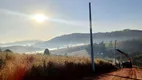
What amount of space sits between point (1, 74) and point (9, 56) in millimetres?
5376

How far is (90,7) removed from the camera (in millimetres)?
29781

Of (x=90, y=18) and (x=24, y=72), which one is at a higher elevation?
(x=90, y=18)

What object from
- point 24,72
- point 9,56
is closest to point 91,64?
point 9,56

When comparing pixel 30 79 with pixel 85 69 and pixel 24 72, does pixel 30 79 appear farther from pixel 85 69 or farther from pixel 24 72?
pixel 85 69

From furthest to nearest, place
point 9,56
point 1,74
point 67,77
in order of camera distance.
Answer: point 67,77
point 9,56
point 1,74

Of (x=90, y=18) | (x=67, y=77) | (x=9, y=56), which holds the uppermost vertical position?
(x=90, y=18)

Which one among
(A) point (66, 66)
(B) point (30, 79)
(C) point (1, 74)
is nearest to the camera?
(C) point (1, 74)

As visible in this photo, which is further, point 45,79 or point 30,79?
point 45,79

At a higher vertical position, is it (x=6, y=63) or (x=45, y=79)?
(x=6, y=63)

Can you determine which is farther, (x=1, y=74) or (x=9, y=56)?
(x=9, y=56)

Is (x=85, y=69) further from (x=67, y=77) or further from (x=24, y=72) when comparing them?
(x=24, y=72)

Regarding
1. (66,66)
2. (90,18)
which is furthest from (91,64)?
(66,66)

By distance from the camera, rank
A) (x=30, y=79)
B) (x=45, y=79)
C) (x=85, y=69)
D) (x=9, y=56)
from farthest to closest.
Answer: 1. (x=85, y=69)
2. (x=9, y=56)
3. (x=45, y=79)
4. (x=30, y=79)

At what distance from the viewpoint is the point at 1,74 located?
13.5 meters
